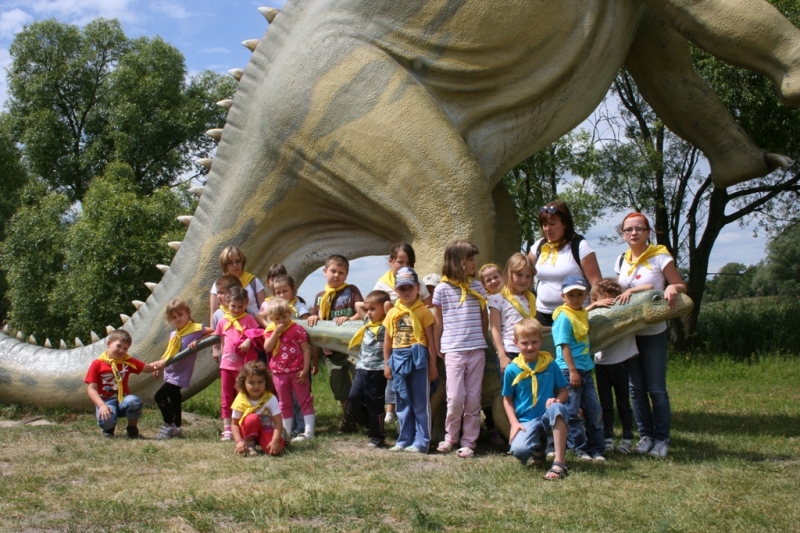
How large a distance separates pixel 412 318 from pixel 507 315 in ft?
1.87

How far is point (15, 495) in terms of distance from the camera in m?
3.78

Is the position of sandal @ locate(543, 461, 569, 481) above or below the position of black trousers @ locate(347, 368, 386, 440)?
below

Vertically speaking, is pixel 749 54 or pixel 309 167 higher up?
pixel 749 54

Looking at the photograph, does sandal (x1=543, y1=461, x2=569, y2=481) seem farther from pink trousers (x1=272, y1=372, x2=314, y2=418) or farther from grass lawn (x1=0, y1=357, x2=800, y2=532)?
pink trousers (x1=272, y1=372, x2=314, y2=418)

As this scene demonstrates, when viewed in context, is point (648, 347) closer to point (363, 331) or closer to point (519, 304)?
point (519, 304)

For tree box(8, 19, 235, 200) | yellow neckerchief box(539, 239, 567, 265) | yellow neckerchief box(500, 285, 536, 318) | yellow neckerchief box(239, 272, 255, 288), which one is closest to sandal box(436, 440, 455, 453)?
yellow neckerchief box(500, 285, 536, 318)

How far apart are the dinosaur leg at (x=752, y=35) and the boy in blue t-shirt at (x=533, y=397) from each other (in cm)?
228

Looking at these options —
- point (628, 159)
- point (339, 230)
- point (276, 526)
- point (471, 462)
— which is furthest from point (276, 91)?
point (628, 159)

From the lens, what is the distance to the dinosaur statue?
17.2 feet

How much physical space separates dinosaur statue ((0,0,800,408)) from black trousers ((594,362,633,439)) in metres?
1.06

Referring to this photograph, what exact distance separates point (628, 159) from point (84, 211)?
11.3 metres

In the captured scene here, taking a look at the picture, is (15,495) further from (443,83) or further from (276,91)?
(443,83)

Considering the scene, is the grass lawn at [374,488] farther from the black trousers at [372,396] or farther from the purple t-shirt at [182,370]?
the purple t-shirt at [182,370]

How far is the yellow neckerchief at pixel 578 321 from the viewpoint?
452 centimetres
